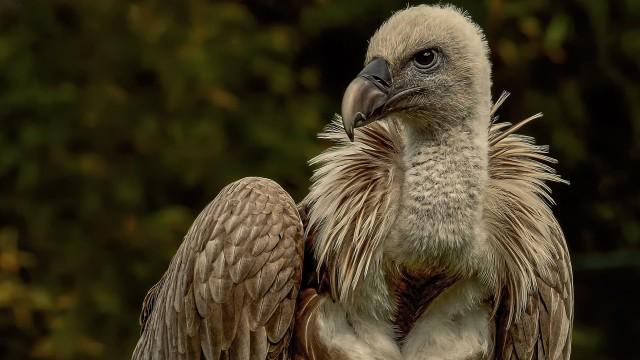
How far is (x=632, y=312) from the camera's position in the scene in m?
6.80

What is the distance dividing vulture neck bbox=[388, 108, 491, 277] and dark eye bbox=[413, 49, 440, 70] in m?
0.15

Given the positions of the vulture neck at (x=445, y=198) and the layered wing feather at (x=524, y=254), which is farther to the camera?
the layered wing feather at (x=524, y=254)

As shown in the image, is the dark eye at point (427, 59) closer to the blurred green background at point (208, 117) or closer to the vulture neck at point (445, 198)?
the vulture neck at point (445, 198)

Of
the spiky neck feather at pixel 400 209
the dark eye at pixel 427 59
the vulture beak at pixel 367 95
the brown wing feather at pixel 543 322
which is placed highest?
the dark eye at pixel 427 59

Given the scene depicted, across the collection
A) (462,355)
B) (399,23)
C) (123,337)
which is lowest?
(123,337)

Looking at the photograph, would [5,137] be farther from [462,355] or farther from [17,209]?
[462,355]

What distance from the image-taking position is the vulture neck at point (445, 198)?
3586 millimetres

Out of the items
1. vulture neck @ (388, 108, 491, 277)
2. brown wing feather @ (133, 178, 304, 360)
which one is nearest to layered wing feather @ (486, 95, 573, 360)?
vulture neck @ (388, 108, 491, 277)

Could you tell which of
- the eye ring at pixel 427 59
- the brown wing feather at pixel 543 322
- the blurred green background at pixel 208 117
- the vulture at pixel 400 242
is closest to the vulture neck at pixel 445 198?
the vulture at pixel 400 242

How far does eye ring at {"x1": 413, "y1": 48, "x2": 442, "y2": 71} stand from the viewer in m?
3.68

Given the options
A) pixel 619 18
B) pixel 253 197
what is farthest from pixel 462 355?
pixel 619 18

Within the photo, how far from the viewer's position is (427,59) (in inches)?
145

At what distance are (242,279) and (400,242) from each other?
1.56 ft

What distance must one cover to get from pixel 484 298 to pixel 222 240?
2.53 feet
